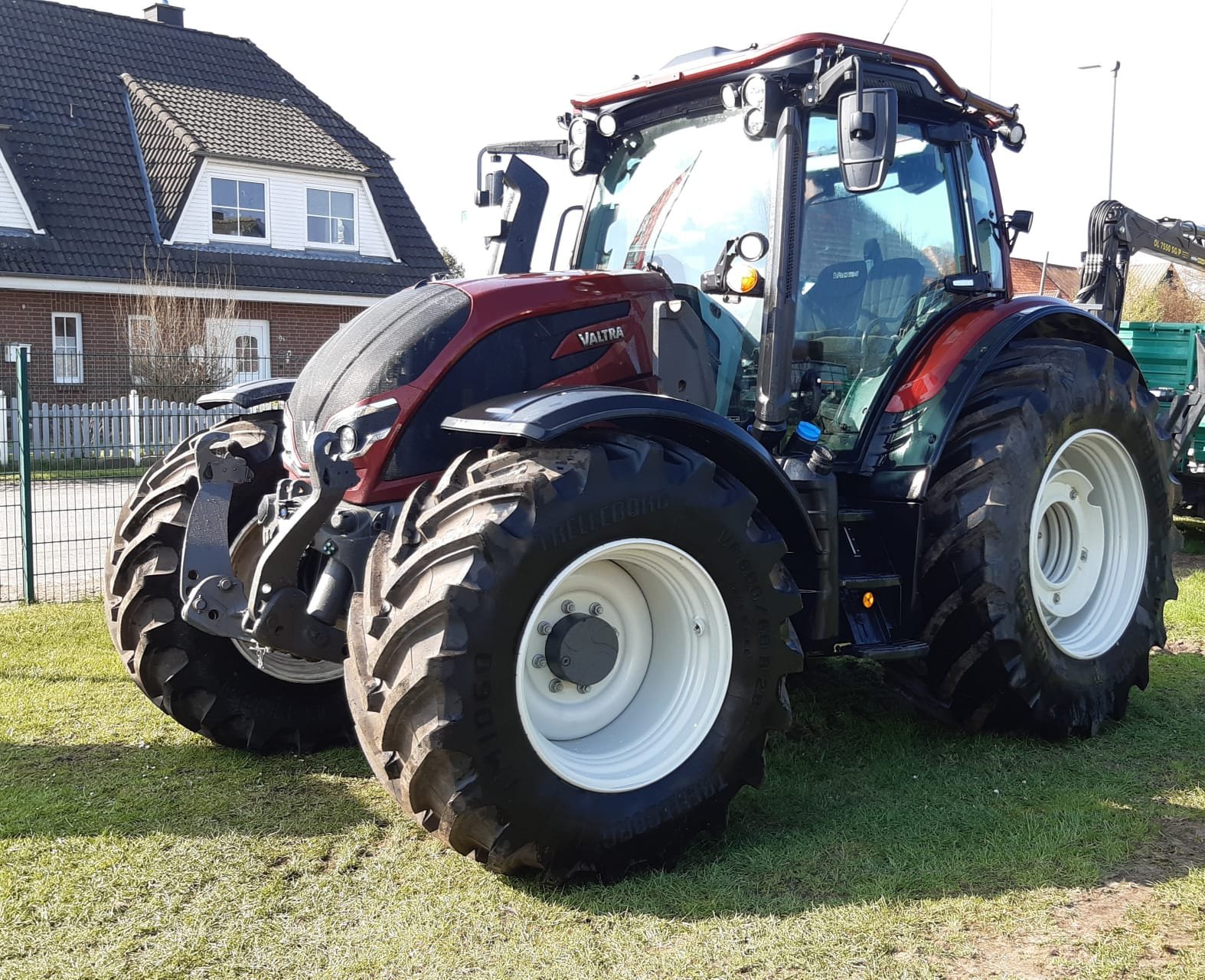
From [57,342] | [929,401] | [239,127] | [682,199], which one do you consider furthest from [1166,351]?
[239,127]

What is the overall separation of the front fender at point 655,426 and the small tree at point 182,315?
44.4ft

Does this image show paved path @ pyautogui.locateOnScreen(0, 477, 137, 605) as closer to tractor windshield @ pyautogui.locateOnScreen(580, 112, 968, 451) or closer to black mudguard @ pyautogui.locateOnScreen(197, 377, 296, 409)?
black mudguard @ pyautogui.locateOnScreen(197, 377, 296, 409)

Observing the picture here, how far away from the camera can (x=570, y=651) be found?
11.7 ft

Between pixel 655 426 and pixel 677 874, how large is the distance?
1.37 m

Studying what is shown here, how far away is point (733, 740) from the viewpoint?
371cm

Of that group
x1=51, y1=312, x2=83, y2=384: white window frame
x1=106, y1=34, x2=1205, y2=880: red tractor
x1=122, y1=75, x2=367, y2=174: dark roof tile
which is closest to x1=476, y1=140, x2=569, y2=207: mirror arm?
x1=106, y1=34, x2=1205, y2=880: red tractor

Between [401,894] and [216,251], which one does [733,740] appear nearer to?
[401,894]

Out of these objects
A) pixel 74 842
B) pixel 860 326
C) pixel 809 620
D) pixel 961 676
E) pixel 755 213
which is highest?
pixel 755 213

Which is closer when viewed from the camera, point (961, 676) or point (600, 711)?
point (600, 711)

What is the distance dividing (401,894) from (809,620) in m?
1.64

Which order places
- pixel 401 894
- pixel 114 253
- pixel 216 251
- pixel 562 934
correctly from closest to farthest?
pixel 562 934 < pixel 401 894 < pixel 114 253 < pixel 216 251

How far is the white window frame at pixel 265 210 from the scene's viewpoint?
21.0 metres

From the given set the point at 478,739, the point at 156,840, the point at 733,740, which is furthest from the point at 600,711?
the point at 156,840

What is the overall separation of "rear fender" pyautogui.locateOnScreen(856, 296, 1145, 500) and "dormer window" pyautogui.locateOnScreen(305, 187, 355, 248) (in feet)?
63.5
